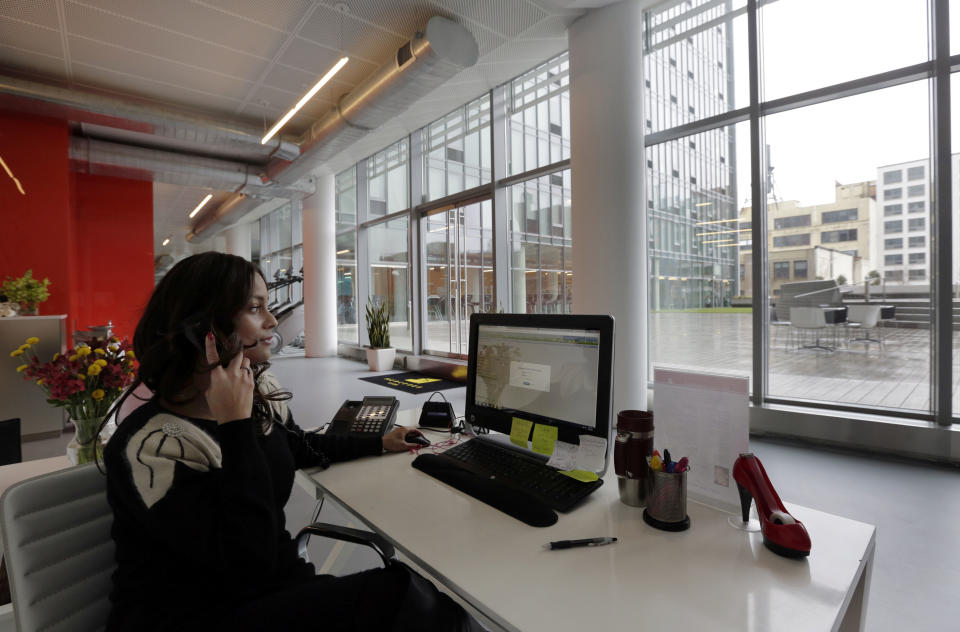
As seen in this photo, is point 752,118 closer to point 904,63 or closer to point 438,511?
point 904,63

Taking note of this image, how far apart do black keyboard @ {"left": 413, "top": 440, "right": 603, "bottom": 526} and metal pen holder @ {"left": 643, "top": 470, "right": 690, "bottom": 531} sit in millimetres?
169

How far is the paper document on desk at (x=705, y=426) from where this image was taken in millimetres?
1044

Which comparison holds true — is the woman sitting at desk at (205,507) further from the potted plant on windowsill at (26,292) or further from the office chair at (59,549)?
the potted plant on windowsill at (26,292)

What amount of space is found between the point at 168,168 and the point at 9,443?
6159 millimetres

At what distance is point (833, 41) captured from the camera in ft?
Result: 11.5

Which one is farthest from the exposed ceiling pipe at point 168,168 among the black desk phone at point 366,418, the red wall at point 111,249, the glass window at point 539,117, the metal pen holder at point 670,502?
the metal pen holder at point 670,502

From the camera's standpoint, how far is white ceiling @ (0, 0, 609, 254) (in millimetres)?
3926

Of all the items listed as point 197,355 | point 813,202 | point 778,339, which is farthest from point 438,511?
point 813,202

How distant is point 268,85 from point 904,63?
228 inches

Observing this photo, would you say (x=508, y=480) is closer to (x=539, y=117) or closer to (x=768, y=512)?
(x=768, y=512)

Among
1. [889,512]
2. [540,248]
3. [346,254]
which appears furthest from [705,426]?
[346,254]

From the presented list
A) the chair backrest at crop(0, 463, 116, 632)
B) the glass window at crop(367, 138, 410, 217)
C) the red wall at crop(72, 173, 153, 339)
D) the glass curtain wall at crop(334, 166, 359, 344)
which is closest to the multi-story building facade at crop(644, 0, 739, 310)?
the glass window at crop(367, 138, 410, 217)

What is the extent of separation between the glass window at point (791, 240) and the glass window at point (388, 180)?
5.24m

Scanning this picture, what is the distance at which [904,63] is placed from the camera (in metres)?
3.20
